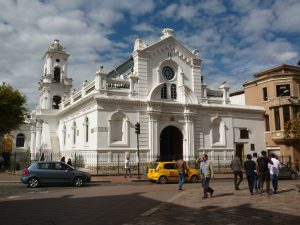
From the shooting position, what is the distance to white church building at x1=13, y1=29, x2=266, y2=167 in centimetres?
2884

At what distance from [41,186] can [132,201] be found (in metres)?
8.29

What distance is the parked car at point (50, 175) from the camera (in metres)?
18.6

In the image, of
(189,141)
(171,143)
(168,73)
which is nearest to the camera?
(189,141)

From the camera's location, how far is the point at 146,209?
37.4ft

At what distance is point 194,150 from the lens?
3219cm

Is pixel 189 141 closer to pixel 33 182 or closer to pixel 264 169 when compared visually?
pixel 33 182

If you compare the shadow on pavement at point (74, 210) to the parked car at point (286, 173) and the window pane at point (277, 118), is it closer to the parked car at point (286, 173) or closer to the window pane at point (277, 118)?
the parked car at point (286, 173)

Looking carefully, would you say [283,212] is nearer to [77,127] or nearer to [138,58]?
[138,58]

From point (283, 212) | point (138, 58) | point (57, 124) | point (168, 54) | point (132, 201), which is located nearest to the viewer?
Result: point (283, 212)

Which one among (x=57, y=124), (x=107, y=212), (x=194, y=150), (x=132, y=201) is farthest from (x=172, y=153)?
(x=107, y=212)

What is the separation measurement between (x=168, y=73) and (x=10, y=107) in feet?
56.2

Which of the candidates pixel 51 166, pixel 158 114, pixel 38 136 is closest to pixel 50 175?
pixel 51 166

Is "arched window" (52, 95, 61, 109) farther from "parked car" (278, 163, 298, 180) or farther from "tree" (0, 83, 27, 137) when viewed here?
"parked car" (278, 163, 298, 180)

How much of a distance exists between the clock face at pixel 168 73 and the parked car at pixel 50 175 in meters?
15.9
